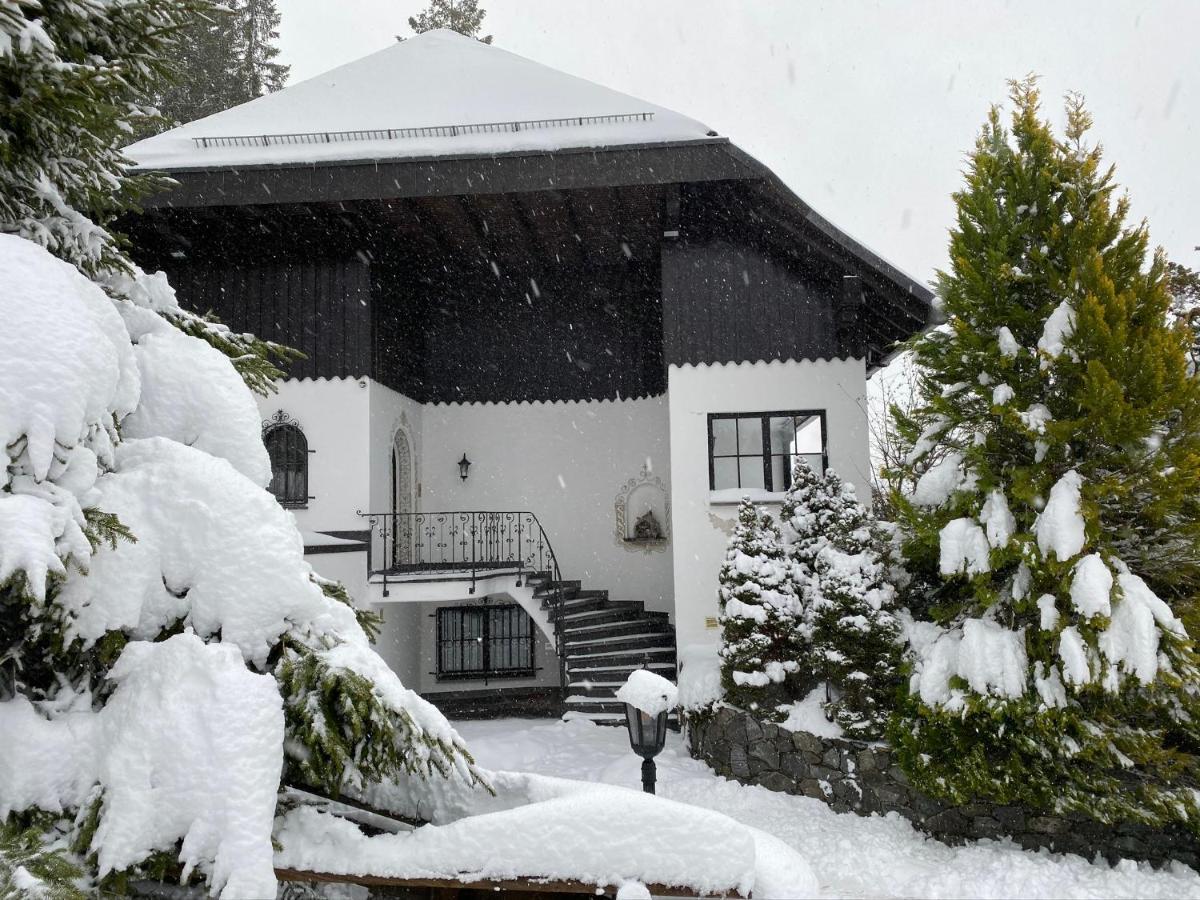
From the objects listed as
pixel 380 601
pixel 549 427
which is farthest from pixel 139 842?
pixel 549 427

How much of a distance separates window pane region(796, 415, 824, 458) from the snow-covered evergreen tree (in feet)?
29.3

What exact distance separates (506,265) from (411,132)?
3375 mm

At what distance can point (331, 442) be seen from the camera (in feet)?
36.5

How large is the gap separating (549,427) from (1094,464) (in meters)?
8.62

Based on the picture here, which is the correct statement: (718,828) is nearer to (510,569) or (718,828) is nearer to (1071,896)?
(1071,896)

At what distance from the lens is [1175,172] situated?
263 ft

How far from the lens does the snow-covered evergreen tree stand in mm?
2088

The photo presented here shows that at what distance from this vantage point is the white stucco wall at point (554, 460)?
44.3 feet

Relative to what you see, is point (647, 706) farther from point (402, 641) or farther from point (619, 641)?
point (402, 641)

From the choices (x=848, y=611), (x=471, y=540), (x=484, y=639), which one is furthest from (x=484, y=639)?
(x=848, y=611)

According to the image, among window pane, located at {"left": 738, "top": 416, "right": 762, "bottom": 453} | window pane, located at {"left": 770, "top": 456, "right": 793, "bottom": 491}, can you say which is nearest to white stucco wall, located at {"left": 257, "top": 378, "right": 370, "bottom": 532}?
window pane, located at {"left": 738, "top": 416, "right": 762, "bottom": 453}

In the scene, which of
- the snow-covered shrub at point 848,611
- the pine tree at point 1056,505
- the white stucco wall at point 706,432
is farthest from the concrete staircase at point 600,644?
the pine tree at point 1056,505

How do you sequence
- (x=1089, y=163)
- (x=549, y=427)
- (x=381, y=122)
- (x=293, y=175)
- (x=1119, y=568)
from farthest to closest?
(x=549, y=427), (x=381, y=122), (x=293, y=175), (x=1089, y=163), (x=1119, y=568)

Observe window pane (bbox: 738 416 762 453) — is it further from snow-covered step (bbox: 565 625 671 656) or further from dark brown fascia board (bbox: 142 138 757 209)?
dark brown fascia board (bbox: 142 138 757 209)
